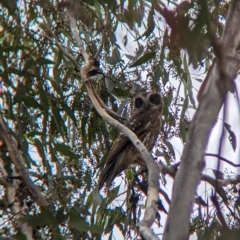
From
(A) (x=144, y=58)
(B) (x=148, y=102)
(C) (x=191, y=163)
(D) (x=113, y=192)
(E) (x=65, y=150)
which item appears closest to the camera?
(C) (x=191, y=163)

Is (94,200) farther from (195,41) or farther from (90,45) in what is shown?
(195,41)

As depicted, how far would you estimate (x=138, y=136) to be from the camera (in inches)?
147

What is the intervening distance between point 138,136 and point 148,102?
216 mm

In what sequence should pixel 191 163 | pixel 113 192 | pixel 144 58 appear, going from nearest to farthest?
pixel 191 163
pixel 144 58
pixel 113 192

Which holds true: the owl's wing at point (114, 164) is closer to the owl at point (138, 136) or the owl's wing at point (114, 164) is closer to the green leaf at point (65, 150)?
the owl at point (138, 136)

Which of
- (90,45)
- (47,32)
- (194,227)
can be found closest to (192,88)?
(90,45)

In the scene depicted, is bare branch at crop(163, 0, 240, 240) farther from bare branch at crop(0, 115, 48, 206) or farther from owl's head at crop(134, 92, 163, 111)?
owl's head at crop(134, 92, 163, 111)

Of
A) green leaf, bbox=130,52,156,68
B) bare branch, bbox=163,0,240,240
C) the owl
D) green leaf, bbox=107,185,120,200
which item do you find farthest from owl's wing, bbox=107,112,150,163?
bare branch, bbox=163,0,240,240

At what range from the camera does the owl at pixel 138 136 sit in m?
3.28

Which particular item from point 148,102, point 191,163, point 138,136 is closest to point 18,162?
point 191,163

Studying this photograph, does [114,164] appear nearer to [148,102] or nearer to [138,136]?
[138,136]

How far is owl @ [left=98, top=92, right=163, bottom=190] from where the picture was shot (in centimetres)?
328

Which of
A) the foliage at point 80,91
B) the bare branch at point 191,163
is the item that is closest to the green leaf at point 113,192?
the foliage at point 80,91

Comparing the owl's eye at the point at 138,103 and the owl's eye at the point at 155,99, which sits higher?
the owl's eye at the point at 138,103
